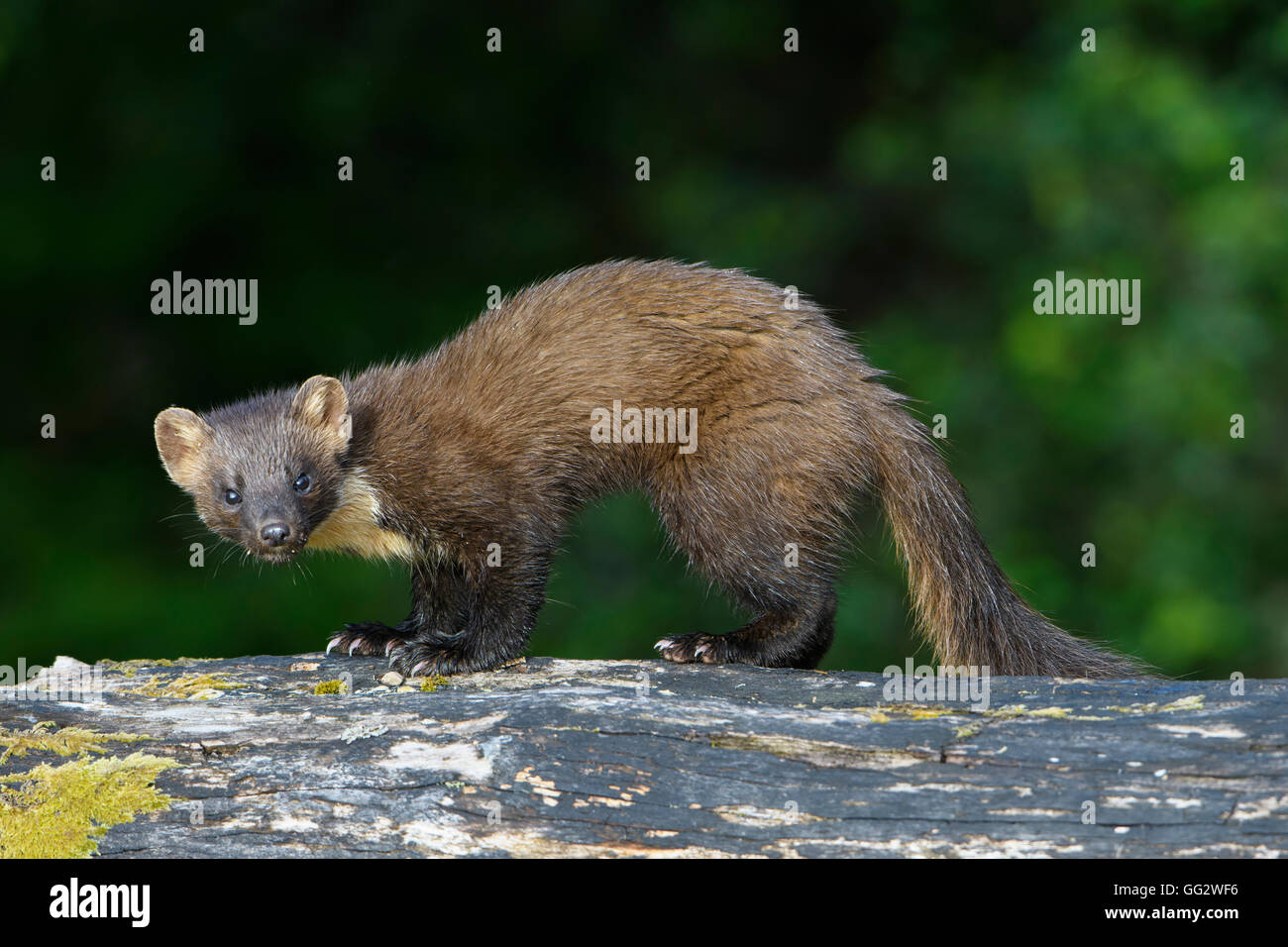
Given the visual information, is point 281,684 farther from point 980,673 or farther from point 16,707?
point 980,673

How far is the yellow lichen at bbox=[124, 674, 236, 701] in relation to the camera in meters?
5.08

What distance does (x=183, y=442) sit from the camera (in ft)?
19.6

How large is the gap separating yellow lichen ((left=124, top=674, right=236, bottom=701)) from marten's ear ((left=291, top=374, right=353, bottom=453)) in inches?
41.7

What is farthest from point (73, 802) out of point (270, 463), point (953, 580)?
point (953, 580)

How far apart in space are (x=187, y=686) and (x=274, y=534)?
0.67 meters

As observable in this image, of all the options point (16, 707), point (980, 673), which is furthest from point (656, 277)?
point (16, 707)

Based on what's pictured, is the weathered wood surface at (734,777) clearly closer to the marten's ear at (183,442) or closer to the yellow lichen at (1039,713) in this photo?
the yellow lichen at (1039,713)

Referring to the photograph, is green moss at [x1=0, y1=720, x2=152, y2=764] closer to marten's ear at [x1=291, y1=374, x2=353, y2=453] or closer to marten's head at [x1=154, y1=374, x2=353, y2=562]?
marten's head at [x1=154, y1=374, x2=353, y2=562]

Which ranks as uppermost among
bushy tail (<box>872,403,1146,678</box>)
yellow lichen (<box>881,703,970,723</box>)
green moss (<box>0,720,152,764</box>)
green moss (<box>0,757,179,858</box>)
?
bushy tail (<box>872,403,1146,678</box>)

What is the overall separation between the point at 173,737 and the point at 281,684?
2.43ft

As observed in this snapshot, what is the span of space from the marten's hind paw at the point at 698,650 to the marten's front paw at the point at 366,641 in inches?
46.5

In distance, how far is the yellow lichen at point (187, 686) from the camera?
5.08 m

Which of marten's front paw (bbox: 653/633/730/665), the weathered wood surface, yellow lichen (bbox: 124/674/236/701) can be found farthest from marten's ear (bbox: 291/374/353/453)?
marten's front paw (bbox: 653/633/730/665)

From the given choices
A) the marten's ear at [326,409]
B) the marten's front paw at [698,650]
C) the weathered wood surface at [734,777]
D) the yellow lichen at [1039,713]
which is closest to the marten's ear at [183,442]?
the marten's ear at [326,409]
